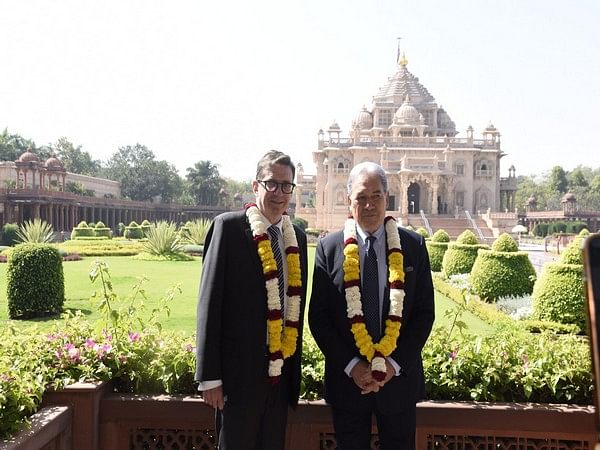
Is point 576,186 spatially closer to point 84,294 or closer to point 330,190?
point 330,190

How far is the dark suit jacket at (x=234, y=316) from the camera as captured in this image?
2784 mm

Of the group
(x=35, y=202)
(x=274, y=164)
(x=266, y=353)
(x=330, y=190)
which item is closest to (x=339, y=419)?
(x=266, y=353)

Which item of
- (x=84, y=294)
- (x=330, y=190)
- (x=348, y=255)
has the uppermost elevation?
(x=330, y=190)

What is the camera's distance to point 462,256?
1570cm

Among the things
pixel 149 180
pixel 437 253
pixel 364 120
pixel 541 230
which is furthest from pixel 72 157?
pixel 437 253

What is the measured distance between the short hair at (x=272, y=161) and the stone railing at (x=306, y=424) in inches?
51.6

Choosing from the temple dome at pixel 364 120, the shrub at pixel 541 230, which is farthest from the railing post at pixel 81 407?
the temple dome at pixel 364 120

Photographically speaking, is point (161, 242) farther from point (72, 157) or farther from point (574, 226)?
point (72, 157)

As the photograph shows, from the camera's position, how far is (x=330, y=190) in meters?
48.8

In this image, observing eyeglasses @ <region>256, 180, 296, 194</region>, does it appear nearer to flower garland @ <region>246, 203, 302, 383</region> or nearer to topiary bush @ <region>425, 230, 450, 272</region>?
flower garland @ <region>246, 203, 302, 383</region>

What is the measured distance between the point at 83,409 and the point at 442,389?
2017mm

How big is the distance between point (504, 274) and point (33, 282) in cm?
883

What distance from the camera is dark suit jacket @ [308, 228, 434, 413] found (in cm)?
293

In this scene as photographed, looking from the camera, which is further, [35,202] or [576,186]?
[576,186]
